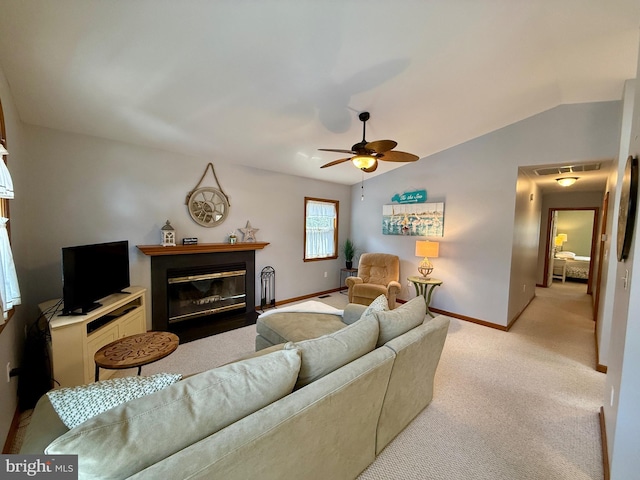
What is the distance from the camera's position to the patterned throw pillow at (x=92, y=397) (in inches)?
36.7

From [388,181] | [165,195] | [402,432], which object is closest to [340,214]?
[388,181]

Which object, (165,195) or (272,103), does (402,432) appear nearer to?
(272,103)

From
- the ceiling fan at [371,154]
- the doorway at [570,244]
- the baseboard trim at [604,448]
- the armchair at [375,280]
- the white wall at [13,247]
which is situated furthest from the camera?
the doorway at [570,244]

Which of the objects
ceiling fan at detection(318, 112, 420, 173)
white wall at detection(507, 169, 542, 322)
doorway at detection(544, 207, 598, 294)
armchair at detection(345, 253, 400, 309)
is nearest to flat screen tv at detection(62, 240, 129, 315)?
ceiling fan at detection(318, 112, 420, 173)

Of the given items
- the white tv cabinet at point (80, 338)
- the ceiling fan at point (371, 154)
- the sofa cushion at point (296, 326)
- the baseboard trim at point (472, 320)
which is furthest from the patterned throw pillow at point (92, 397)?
the baseboard trim at point (472, 320)

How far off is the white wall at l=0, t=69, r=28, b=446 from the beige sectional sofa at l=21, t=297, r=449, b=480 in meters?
0.85

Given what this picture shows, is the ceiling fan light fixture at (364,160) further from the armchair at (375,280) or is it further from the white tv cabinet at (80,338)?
the white tv cabinet at (80,338)

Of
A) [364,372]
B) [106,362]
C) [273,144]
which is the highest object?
[273,144]

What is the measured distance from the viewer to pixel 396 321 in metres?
1.84

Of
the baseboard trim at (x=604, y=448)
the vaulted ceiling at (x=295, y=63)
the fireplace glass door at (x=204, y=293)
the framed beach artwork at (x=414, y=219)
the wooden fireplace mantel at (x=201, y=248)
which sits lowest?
the baseboard trim at (x=604, y=448)

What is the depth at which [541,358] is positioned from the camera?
10.0 feet

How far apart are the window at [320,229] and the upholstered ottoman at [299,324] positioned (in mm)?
2470

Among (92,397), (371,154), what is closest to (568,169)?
(371,154)

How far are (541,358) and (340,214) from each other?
3.99 m
